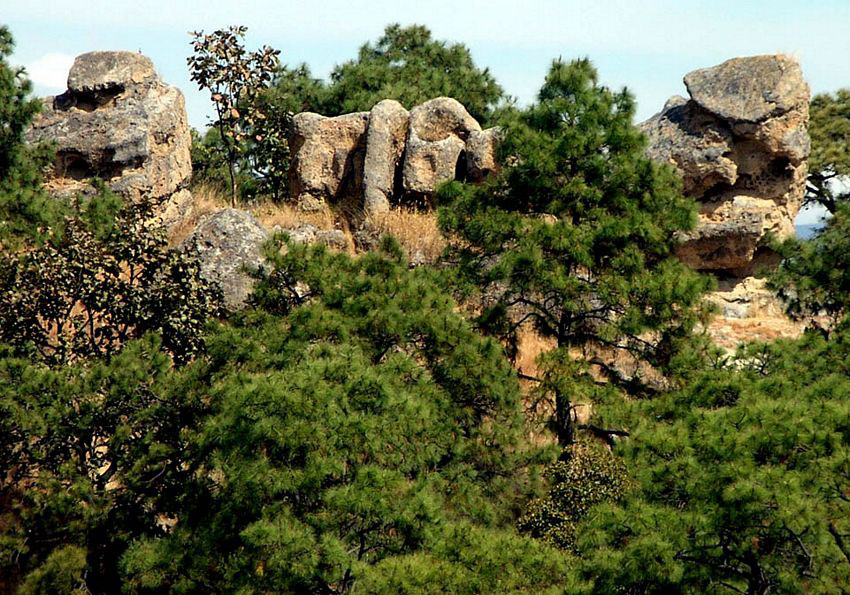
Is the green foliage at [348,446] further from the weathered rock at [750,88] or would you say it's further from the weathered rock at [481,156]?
the weathered rock at [750,88]

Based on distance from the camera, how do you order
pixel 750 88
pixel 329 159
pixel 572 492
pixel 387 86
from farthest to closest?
pixel 387 86 → pixel 329 159 → pixel 750 88 → pixel 572 492

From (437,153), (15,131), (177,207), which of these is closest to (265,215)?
(177,207)

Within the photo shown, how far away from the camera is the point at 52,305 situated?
19.6m

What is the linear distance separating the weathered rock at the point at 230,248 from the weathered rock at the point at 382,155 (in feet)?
19.4

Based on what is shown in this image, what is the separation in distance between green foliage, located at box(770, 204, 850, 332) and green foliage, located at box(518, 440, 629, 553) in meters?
5.55

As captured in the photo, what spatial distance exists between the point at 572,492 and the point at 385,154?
14.8 m

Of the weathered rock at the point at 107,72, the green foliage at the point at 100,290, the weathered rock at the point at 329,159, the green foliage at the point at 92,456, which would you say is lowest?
the green foliage at the point at 92,456

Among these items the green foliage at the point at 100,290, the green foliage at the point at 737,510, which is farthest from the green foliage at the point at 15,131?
the green foliage at the point at 737,510

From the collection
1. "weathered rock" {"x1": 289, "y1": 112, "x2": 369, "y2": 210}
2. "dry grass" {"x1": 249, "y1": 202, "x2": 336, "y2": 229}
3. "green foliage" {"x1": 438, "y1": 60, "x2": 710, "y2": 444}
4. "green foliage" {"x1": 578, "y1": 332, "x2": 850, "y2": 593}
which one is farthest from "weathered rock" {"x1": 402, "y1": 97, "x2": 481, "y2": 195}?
"green foliage" {"x1": 578, "y1": 332, "x2": 850, "y2": 593}

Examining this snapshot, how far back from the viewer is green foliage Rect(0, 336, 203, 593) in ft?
58.0

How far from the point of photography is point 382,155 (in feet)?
102

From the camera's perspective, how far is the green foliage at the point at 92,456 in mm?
17672

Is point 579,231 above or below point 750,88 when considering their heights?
below

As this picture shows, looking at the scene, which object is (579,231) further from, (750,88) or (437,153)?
(750,88)
